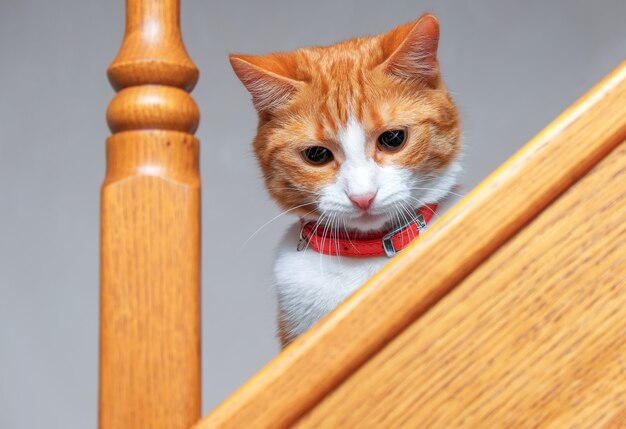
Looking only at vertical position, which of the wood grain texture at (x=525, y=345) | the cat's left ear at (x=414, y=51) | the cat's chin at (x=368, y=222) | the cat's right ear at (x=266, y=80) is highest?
the cat's right ear at (x=266, y=80)

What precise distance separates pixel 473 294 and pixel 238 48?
1.78 m

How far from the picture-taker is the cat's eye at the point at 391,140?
41.8 inches

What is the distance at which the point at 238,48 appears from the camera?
2.21m

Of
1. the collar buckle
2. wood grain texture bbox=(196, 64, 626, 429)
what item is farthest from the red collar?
wood grain texture bbox=(196, 64, 626, 429)

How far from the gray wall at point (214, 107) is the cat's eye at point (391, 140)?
111cm

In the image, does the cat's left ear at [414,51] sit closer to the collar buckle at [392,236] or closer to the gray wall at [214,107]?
the collar buckle at [392,236]

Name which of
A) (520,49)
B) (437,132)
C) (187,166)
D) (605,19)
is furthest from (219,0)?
(187,166)

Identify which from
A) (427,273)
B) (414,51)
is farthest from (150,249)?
(414,51)

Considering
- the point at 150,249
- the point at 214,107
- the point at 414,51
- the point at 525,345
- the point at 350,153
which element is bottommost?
the point at 525,345

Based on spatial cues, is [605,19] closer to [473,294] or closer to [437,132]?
[437,132]

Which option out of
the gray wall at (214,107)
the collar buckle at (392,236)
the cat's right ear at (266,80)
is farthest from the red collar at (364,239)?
the gray wall at (214,107)

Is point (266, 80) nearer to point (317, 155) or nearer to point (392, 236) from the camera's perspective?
point (317, 155)

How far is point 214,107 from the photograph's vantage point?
2.24 meters

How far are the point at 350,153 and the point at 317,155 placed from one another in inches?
2.5
